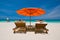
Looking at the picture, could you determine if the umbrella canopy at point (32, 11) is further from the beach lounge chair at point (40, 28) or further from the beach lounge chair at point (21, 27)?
the beach lounge chair at point (40, 28)

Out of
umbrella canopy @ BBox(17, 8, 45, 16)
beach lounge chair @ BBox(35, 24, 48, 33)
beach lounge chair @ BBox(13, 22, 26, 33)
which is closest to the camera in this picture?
beach lounge chair @ BBox(35, 24, 48, 33)

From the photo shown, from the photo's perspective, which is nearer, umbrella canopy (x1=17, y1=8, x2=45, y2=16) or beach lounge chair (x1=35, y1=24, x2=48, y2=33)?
beach lounge chair (x1=35, y1=24, x2=48, y2=33)

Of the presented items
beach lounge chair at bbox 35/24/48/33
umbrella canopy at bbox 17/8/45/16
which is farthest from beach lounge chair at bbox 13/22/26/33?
umbrella canopy at bbox 17/8/45/16

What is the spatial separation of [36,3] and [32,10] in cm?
646

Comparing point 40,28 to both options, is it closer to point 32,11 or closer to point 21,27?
point 21,27

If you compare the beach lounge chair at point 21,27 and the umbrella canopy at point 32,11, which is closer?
the beach lounge chair at point 21,27

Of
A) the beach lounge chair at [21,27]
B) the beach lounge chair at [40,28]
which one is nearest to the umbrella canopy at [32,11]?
the beach lounge chair at [21,27]

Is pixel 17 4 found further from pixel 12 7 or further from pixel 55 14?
pixel 55 14

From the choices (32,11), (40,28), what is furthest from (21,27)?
(32,11)

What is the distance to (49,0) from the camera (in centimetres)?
1327

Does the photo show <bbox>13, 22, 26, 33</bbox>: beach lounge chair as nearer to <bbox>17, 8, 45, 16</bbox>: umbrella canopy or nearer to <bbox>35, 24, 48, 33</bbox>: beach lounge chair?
<bbox>35, 24, 48, 33</bbox>: beach lounge chair

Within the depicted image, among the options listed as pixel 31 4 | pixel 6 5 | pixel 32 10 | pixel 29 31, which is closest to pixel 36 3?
pixel 31 4

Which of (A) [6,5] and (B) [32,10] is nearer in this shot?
(B) [32,10]

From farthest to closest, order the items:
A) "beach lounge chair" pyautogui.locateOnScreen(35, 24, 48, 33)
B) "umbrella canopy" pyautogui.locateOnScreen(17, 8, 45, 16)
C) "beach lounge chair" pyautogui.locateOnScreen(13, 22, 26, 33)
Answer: "umbrella canopy" pyautogui.locateOnScreen(17, 8, 45, 16), "beach lounge chair" pyautogui.locateOnScreen(13, 22, 26, 33), "beach lounge chair" pyautogui.locateOnScreen(35, 24, 48, 33)
